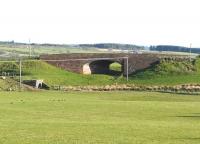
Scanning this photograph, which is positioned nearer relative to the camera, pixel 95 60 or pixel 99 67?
pixel 95 60

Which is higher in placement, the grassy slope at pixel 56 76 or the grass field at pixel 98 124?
the grass field at pixel 98 124

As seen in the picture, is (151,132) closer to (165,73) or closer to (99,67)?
(165,73)

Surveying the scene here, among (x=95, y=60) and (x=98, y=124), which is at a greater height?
(x=98, y=124)

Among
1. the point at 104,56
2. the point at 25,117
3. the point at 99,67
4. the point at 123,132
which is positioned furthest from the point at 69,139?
the point at 99,67

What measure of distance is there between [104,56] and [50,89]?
30.8 meters

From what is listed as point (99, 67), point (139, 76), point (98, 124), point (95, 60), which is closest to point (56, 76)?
point (139, 76)

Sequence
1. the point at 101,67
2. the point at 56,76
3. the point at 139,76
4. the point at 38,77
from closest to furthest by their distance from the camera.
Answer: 1. the point at 38,77
2. the point at 56,76
3. the point at 139,76
4. the point at 101,67

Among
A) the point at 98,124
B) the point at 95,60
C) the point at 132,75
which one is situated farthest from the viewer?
the point at 95,60

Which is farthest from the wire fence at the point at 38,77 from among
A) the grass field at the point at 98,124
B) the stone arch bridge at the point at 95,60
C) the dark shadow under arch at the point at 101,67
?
the grass field at the point at 98,124

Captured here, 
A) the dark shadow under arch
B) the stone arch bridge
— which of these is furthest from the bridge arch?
the stone arch bridge

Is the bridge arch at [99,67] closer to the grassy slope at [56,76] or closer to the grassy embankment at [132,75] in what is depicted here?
the grassy embankment at [132,75]

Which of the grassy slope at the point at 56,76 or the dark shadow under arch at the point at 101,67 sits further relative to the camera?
the dark shadow under arch at the point at 101,67

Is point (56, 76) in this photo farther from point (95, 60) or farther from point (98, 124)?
point (98, 124)

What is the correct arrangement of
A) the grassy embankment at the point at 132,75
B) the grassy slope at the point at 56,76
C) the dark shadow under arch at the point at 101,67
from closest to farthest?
the grassy slope at the point at 56,76 < the grassy embankment at the point at 132,75 < the dark shadow under arch at the point at 101,67
